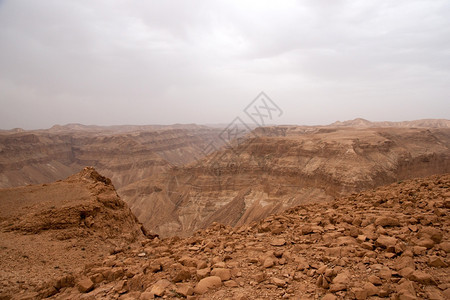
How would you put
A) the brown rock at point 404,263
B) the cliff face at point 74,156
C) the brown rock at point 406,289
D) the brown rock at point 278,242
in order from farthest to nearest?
the cliff face at point 74,156 < the brown rock at point 278,242 < the brown rock at point 404,263 < the brown rock at point 406,289

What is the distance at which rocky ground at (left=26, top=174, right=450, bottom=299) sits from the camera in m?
3.29

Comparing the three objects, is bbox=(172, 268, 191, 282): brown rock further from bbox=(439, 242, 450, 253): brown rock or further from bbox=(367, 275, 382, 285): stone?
bbox=(439, 242, 450, 253): brown rock

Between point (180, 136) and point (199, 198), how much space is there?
3357 inches

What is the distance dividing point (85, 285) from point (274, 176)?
39601 millimetres

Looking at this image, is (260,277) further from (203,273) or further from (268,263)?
(203,273)

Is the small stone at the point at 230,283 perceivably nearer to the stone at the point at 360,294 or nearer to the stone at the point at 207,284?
the stone at the point at 207,284

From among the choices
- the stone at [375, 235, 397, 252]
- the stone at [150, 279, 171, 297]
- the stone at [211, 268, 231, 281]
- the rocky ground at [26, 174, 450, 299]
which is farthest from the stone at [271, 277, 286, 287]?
the stone at [375, 235, 397, 252]

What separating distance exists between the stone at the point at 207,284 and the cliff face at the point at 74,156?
7521 centimetres

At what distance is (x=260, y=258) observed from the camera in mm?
4500

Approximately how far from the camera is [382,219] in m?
4.95

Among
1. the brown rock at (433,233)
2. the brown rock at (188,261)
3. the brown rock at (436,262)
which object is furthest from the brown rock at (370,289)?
the brown rock at (188,261)

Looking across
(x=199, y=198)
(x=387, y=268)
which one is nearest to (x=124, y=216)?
(x=387, y=268)

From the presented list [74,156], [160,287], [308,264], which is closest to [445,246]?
[308,264]

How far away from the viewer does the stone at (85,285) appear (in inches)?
177
